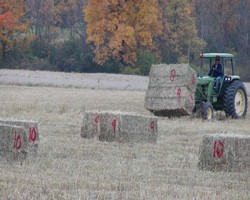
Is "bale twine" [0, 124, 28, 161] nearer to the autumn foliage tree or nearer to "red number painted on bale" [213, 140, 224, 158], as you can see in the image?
"red number painted on bale" [213, 140, 224, 158]

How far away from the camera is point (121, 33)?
48312mm

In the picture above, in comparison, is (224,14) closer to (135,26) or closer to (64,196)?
(135,26)

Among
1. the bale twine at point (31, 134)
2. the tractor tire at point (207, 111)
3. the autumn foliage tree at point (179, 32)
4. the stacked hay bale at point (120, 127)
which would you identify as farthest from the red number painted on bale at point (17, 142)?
the autumn foliage tree at point (179, 32)

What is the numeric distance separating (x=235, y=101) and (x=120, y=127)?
27.7 ft

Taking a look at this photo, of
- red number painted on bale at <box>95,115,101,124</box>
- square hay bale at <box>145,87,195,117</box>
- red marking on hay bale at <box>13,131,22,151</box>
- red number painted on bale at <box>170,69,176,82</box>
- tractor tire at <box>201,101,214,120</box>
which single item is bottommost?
tractor tire at <box>201,101,214,120</box>

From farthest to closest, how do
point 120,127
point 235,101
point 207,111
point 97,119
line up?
point 235,101 → point 207,111 → point 97,119 → point 120,127

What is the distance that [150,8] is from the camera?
Result: 4950 cm

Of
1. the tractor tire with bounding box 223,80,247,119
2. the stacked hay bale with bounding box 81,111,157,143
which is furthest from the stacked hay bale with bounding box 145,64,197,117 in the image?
the stacked hay bale with bounding box 81,111,157,143

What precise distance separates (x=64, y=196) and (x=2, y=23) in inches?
1523

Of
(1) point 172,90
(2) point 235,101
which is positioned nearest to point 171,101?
(1) point 172,90

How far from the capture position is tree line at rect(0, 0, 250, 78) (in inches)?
1945

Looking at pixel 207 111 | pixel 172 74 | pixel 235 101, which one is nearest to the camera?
pixel 172 74

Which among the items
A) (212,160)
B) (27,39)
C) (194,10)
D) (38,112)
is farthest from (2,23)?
(212,160)

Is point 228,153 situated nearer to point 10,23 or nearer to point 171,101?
point 171,101
